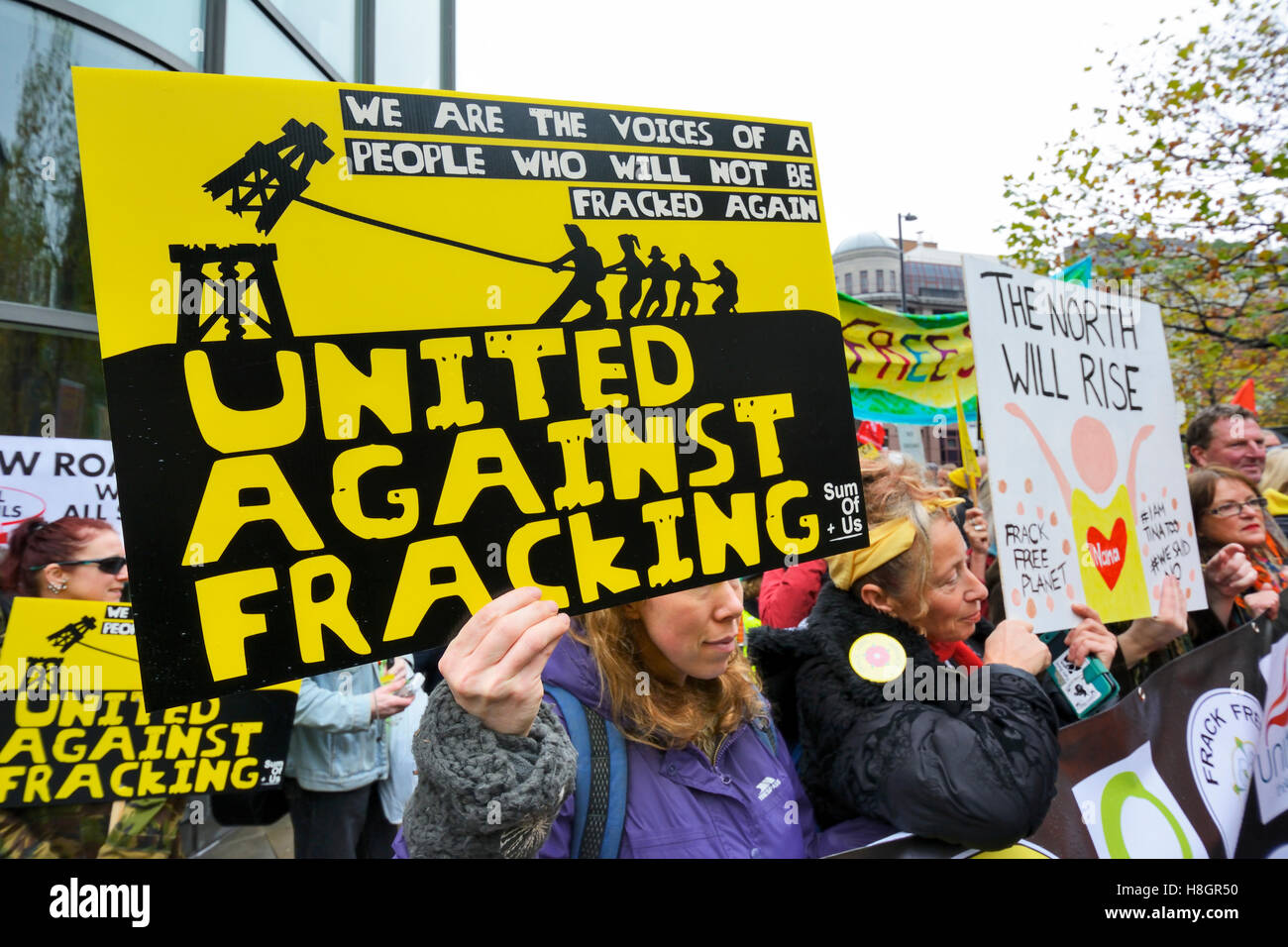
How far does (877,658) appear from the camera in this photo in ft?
5.58

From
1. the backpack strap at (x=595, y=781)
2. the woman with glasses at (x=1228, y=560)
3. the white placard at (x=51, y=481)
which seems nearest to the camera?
the backpack strap at (x=595, y=781)

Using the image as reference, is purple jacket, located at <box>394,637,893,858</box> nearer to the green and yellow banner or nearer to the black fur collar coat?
the black fur collar coat

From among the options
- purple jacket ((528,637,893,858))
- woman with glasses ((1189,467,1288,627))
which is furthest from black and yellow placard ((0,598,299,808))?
woman with glasses ((1189,467,1288,627))

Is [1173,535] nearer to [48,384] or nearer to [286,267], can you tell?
[286,267]

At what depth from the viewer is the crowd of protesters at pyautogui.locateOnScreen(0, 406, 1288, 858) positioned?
47.8 inches

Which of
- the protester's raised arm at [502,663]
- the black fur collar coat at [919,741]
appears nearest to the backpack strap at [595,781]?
the protester's raised arm at [502,663]

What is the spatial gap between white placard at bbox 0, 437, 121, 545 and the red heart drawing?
9.25ft

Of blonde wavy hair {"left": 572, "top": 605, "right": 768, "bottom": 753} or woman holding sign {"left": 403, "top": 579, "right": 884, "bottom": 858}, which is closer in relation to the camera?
woman holding sign {"left": 403, "top": 579, "right": 884, "bottom": 858}

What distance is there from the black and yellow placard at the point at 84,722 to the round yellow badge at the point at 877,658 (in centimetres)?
172

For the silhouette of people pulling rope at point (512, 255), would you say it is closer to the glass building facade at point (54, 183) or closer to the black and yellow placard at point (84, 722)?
the black and yellow placard at point (84, 722)

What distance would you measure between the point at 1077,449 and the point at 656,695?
141 cm

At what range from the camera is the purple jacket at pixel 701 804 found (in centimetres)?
138

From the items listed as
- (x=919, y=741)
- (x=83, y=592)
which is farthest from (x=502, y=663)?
(x=83, y=592)
